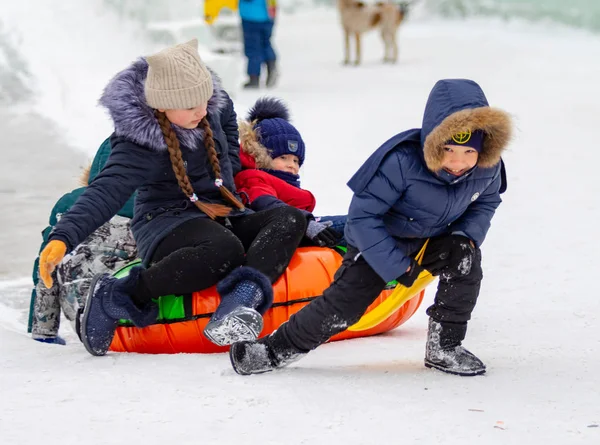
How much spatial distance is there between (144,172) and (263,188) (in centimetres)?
69

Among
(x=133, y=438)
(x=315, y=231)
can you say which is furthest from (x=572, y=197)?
(x=133, y=438)

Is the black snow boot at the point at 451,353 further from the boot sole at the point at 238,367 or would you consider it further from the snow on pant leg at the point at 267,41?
the snow on pant leg at the point at 267,41

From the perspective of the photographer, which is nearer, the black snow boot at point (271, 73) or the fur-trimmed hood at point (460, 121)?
the fur-trimmed hood at point (460, 121)

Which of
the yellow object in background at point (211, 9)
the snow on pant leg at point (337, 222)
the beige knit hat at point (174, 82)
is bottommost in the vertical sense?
the snow on pant leg at point (337, 222)

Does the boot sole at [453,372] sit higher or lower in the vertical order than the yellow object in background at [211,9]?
lower

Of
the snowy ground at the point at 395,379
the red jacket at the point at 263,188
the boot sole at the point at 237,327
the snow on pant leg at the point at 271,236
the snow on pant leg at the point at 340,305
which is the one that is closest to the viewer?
the snowy ground at the point at 395,379

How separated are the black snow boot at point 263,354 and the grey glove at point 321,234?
0.77 metres

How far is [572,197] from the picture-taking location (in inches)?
252

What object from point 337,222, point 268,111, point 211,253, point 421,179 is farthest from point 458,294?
point 268,111

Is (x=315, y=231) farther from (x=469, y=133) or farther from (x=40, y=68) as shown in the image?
(x=40, y=68)

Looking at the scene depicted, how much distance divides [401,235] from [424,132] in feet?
1.16

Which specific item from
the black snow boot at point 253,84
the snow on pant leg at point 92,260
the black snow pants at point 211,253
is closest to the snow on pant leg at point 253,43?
the black snow boot at point 253,84

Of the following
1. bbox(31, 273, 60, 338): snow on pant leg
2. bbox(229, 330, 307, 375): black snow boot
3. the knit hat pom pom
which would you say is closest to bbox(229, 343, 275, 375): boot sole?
bbox(229, 330, 307, 375): black snow boot

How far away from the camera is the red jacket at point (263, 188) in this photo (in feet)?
13.2
